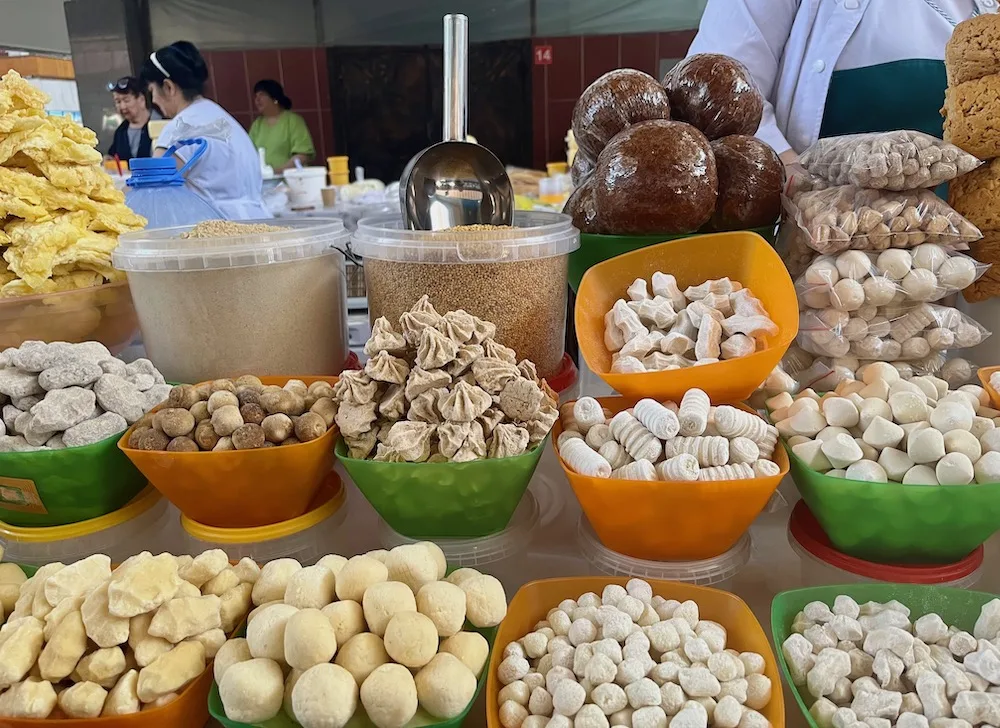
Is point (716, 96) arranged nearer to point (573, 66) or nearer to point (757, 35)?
point (757, 35)

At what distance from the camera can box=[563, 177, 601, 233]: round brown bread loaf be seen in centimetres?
94

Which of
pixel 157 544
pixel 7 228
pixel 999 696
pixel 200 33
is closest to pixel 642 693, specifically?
pixel 999 696

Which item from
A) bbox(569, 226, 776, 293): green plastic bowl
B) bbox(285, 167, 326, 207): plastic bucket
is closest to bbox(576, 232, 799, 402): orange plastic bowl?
bbox(569, 226, 776, 293): green plastic bowl

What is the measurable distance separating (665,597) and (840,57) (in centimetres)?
90

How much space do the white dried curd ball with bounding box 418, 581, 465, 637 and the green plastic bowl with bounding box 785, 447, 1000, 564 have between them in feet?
1.10

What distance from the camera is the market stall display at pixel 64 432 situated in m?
0.68

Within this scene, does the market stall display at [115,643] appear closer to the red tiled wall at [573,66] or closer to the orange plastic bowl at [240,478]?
the orange plastic bowl at [240,478]

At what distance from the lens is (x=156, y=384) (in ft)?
2.55

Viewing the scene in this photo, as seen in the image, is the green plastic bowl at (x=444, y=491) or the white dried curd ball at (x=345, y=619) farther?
the green plastic bowl at (x=444, y=491)

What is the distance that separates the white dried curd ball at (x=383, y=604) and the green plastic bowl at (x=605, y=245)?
1.75 ft

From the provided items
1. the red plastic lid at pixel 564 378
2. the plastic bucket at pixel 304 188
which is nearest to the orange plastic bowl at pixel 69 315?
the red plastic lid at pixel 564 378

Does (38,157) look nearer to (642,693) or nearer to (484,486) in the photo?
(484,486)

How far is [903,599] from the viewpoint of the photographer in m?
0.58

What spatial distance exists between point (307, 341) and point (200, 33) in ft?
16.5
